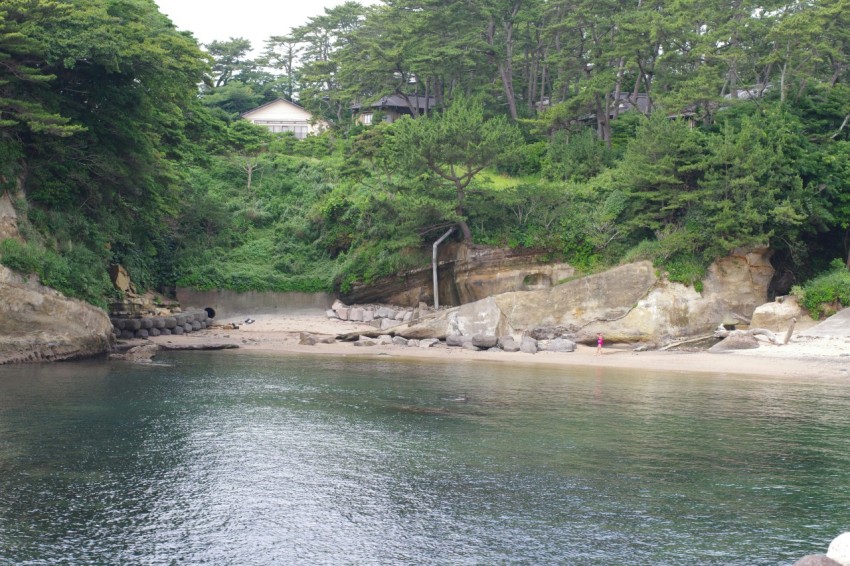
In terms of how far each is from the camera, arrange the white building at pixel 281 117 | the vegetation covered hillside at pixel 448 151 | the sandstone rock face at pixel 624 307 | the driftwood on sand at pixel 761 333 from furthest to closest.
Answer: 1. the white building at pixel 281 117
2. the sandstone rock face at pixel 624 307
3. the driftwood on sand at pixel 761 333
4. the vegetation covered hillside at pixel 448 151

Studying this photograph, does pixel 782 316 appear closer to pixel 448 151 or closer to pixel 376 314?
pixel 448 151

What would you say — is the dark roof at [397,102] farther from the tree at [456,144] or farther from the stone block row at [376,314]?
the stone block row at [376,314]

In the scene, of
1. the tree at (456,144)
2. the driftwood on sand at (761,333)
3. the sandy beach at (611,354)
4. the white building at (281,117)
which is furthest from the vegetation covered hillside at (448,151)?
the white building at (281,117)

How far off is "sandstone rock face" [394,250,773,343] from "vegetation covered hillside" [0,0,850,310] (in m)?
1.06

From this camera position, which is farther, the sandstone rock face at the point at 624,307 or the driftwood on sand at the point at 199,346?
the sandstone rock face at the point at 624,307

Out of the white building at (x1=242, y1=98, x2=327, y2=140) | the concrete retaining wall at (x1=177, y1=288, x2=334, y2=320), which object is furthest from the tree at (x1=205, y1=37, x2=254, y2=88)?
the concrete retaining wall at (x1=177, y1=288, x2=334, y2=320)

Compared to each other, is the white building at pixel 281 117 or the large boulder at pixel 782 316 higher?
the white building at pixel 281 117

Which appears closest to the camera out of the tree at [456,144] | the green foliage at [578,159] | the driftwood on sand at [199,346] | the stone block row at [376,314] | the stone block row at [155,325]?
the driftwood on sand at [199,346]

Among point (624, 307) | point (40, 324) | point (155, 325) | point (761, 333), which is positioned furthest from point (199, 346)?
point (761, 333)

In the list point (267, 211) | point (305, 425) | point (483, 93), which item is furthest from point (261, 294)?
point (305, 425)

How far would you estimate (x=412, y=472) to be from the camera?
13.8m

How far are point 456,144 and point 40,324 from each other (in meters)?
18.4

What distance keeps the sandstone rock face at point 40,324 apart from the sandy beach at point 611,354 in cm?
463

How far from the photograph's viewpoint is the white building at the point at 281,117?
200 feet
